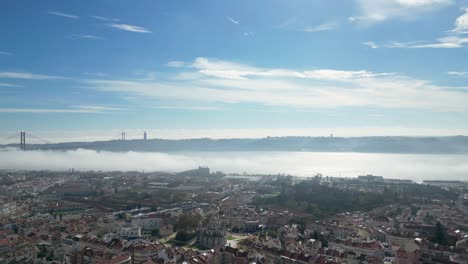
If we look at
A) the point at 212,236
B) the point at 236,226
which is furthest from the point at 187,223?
the point at 236,226

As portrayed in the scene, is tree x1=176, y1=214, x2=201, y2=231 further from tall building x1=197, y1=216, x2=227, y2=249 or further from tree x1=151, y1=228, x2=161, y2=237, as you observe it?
tall building x1=197, y1=216, x2=227, y2=249

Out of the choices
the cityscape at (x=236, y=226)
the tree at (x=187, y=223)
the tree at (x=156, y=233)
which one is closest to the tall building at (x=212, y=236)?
the cityscape at (x=236, y=226)

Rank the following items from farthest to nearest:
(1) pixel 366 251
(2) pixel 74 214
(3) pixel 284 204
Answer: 1. (3) pixel 284 204
2. (2) pixel 74 214
3. (1) pixel 366 251

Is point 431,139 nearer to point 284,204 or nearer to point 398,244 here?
point 284,204

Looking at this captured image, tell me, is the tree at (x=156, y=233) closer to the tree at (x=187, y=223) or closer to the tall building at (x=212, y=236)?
the tree at (x=187, y=223)

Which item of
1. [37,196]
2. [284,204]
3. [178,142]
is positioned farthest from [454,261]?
[178,142]

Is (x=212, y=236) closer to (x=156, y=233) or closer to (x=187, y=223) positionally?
(x=187, y=223)
